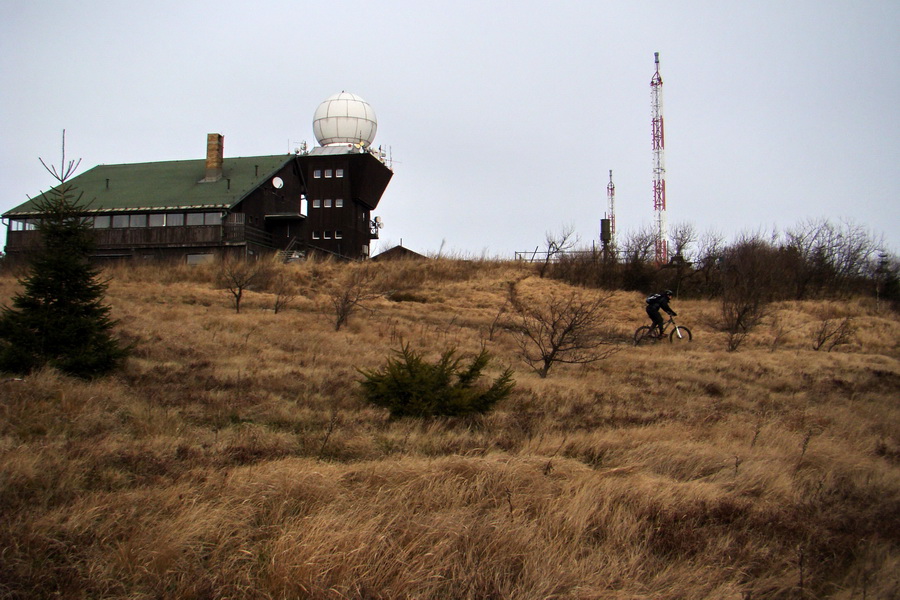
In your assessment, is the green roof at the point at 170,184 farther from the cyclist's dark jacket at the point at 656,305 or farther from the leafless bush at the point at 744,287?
the leafless bush at the point at 744,287

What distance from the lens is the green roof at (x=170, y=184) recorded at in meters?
35.8

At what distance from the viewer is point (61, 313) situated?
10.3 m

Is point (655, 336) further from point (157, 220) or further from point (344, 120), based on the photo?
point (344, 120)

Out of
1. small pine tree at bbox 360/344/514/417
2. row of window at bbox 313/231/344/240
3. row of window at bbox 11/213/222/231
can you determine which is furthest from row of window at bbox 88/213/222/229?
small pine tree at bbox 360/344/514/417

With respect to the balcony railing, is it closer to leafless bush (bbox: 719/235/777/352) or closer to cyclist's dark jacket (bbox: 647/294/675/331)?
cyclist's dark jacket (bbox: 647/294/675/331)

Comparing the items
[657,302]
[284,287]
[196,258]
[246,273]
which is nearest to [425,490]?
[657,302]

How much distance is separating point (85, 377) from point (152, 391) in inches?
51.4

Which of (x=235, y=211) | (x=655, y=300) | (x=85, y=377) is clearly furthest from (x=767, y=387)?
(x=235, y=211)

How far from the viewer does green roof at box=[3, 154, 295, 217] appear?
35812 millimetres

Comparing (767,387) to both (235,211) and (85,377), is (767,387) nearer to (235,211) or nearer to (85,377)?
(85,377)

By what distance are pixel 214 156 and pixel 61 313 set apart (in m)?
30.4

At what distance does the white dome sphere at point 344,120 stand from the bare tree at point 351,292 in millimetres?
11136

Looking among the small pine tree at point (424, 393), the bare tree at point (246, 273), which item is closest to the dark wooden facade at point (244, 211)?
the bare tree at point (246, 273)

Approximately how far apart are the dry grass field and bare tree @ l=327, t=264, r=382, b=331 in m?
6.46
